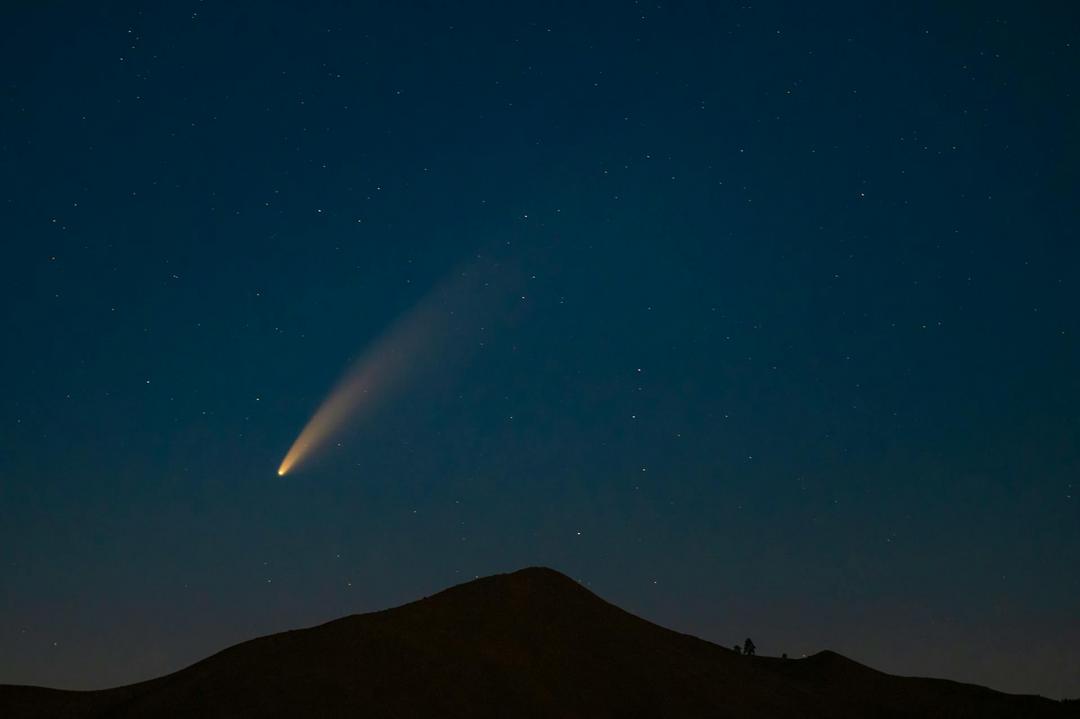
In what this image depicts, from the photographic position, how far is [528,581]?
147 ft

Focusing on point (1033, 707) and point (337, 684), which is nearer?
point (337, 684)

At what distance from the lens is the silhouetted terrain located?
3047 centimetres

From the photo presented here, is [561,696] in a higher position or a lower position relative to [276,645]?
lower

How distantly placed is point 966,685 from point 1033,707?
5.67 metres

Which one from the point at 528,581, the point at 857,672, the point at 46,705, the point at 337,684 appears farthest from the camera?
the point at 857,672

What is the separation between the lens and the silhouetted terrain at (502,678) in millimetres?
30469

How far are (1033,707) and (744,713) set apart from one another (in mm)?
20600

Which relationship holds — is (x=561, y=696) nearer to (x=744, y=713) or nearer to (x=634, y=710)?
(x=634, y=710)

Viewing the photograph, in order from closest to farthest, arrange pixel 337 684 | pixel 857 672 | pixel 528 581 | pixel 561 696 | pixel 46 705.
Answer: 1. pixel 337 684
2. pixel 561 696
3. pixel 46 705
4. pixel 528 581
5. pixel 857 672

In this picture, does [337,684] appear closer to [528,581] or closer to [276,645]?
[276,645]

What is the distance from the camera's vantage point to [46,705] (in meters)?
40.2

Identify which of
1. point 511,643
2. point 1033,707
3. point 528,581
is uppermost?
point 528,581

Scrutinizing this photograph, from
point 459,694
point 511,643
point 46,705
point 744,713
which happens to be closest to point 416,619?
point 511,643

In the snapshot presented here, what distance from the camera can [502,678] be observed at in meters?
33.6
